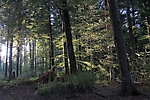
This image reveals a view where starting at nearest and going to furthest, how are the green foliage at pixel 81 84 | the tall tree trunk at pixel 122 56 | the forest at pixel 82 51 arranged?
the tall tree trunk at pixel 122 56 < the forest at pixel 82 51 < the green foliage at pixel 81 84

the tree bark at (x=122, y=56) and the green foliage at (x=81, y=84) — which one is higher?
the tree bark at (x=122, y=56)

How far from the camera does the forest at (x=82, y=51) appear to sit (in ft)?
20.4

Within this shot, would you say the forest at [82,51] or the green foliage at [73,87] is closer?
the forest at [82,51]

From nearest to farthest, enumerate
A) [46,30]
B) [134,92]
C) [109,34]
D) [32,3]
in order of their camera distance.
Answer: [134,92], [32,3], [109,34], [46,30]

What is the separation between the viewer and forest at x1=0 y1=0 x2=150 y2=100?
6.21 metres

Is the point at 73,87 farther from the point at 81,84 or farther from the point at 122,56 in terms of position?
the point at 122,56

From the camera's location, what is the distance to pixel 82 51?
13.0m

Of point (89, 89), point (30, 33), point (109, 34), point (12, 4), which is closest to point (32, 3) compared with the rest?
point (12, 4)

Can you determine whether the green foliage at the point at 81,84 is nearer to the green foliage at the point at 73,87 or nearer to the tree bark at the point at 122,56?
the green foliage at the point at 73,87

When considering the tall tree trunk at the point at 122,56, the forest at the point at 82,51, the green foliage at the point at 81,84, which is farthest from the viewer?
the green foliage at the point at 81,84

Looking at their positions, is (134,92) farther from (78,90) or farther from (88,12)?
(88,12)

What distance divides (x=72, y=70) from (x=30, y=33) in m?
7.97

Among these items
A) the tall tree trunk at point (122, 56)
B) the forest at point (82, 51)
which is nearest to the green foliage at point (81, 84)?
the forest at point (82, 51)

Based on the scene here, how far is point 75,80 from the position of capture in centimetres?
716
